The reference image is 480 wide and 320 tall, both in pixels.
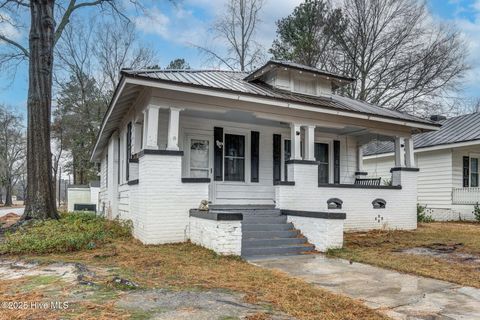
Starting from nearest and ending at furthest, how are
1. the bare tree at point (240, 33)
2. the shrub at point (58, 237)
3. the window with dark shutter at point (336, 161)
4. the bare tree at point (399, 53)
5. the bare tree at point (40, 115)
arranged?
the shrub at point (58, 237) < the bare tree at point (40, 115) < the window with dark shutter at point (336, 161) < the bare tree at point (399, 53) < the bare tree at point (240, 33)

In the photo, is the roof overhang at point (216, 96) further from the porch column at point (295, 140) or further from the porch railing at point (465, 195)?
the porch railing at point (465, 195)

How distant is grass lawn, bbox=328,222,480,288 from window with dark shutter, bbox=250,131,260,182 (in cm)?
297

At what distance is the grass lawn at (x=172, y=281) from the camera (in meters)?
3.51

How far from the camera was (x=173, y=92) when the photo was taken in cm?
787

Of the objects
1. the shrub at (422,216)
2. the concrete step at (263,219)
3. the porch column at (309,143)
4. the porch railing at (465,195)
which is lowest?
the shrub at (422,216)

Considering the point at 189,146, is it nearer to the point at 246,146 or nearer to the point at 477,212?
the point at 246,146

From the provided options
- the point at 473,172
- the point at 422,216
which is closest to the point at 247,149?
the point at 422,216

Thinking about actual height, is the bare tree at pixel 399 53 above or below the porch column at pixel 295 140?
above

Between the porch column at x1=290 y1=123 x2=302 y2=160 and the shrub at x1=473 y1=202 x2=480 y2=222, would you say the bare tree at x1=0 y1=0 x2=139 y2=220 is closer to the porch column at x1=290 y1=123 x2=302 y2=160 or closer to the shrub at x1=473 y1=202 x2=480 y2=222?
the porch column at x1=290 y1=123 x2=302 y2=160

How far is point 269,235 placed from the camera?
25.4 feet

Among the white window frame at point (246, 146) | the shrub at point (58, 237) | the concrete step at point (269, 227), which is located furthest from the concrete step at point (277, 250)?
the white window frame at point (246, 146)

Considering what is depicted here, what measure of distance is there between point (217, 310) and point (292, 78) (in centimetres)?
819

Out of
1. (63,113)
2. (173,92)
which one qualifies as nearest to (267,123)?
(173,92)

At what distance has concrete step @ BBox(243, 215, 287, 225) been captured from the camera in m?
8.09
